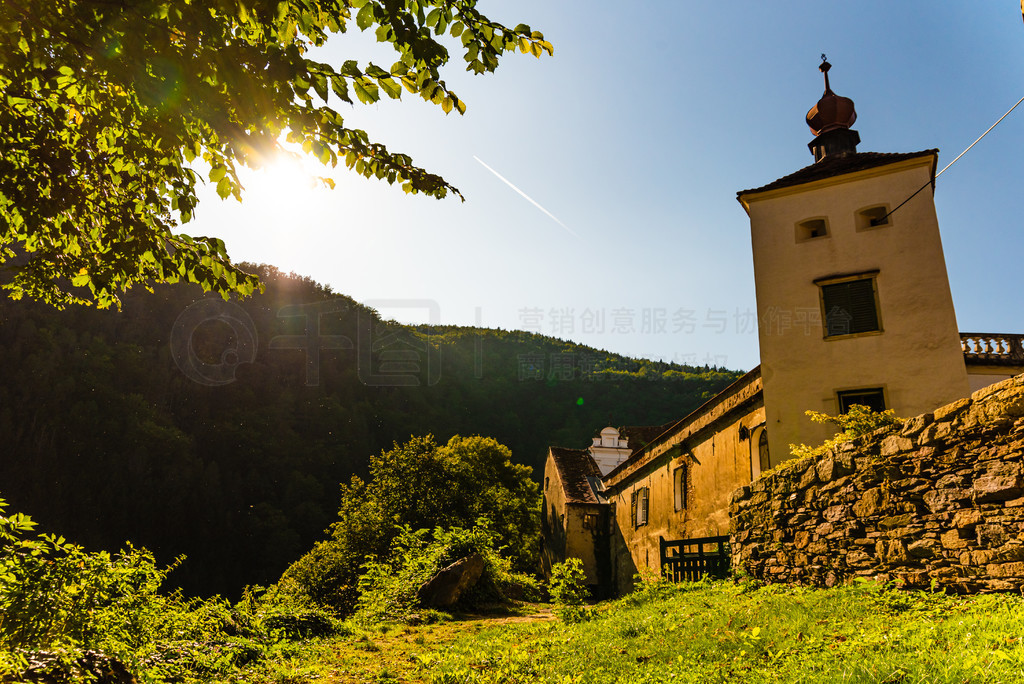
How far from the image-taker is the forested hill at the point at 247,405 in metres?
46.4

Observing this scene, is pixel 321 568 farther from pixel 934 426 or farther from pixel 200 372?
pixel 200 372

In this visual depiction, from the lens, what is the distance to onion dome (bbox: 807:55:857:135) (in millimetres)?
19141

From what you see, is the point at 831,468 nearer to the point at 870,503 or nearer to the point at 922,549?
the point at 870,503

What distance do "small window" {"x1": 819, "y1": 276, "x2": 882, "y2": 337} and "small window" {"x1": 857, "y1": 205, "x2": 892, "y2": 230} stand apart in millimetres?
1670

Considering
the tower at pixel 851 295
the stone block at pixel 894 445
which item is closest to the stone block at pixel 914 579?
the stone block at pixel 894 445

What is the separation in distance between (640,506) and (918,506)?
741 inches

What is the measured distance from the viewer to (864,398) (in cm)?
1427

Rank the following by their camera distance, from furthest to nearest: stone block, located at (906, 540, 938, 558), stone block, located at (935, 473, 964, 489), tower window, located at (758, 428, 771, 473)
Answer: tower window, located at (758, 428, 771, 473) < stone block, located at (906, 540, 938, 558) < stone block, located at (935, 473, 964, 489)

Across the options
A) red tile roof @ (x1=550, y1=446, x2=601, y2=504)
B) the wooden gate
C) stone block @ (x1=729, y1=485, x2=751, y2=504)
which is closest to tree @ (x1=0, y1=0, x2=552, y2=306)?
stone block @ (x1=729, y1=485, x2=751, y2=504)

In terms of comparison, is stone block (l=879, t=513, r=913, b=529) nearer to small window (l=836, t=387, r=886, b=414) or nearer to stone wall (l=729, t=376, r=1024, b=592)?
stone wall (l=729, t=376, r=1024, b=592)

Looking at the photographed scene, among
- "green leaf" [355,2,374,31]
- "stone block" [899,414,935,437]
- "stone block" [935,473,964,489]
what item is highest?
"green leaf" [355,2,374,31]

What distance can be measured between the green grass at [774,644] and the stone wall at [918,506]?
38cm

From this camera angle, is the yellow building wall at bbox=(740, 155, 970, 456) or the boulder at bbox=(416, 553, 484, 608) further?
the boulder at bbox=(416, 553, 484, 608)

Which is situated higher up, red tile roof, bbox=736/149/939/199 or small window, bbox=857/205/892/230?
red tile roof, bbox=736/149/939/199
